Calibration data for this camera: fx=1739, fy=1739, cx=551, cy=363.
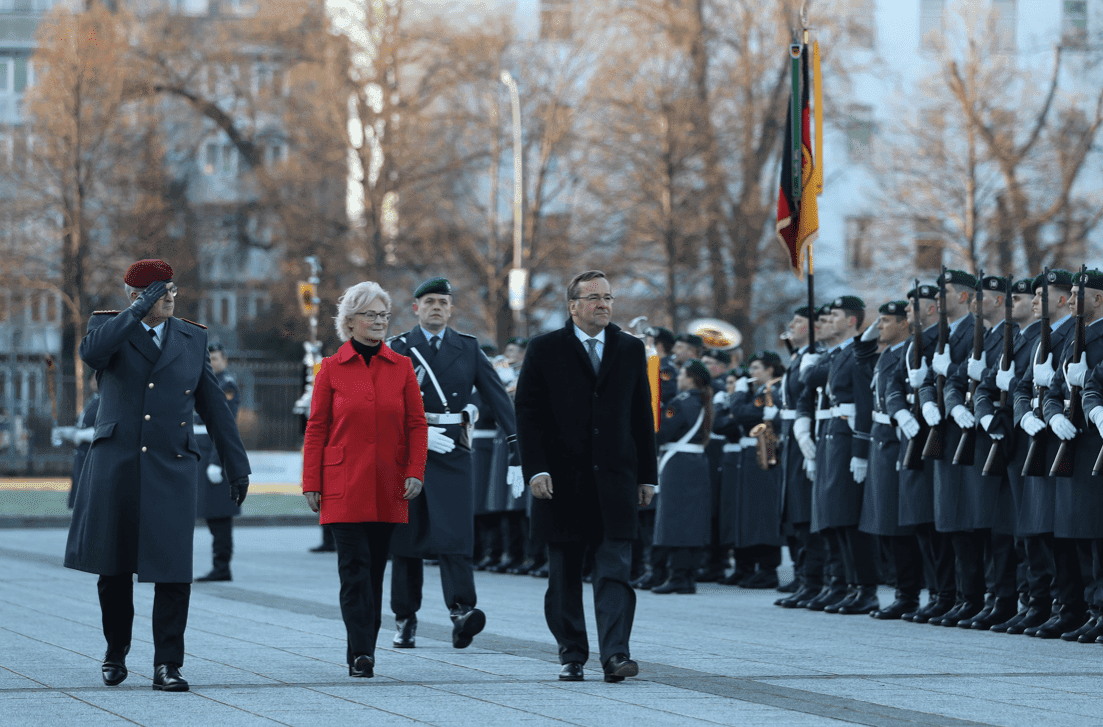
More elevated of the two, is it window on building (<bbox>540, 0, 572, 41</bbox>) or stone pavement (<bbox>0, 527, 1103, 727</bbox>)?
window on building (<bbox>540, 0, 572, 41</bbox>)

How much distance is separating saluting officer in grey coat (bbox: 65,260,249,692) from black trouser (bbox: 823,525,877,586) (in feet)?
19.1

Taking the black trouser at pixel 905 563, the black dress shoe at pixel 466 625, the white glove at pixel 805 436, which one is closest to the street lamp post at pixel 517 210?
the white glove at pixel 805 436

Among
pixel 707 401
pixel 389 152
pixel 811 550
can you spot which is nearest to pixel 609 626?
pixel 811 550

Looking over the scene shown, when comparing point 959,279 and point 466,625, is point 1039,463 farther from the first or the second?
point 466,625

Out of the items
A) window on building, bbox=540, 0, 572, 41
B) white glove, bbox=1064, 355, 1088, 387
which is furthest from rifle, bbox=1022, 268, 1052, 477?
window on building, bbox=540, 0, 572, 41

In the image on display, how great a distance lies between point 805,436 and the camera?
13.3 m

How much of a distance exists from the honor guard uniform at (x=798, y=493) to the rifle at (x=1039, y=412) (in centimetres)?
274

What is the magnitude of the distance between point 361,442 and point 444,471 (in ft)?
4.27

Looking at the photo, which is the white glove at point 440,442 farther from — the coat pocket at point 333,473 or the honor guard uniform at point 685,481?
the honor guard uniform at point 685,481

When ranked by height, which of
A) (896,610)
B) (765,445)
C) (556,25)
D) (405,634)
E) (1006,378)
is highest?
(556,25)

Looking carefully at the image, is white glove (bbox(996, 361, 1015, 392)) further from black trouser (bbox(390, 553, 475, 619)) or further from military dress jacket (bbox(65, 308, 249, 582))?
military dress jacket (bbox(65, 308, 249, 582))

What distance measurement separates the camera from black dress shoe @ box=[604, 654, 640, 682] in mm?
8312

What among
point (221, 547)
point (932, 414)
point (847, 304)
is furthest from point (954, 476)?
point (221, 547)

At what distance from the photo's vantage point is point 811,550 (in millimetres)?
13672
